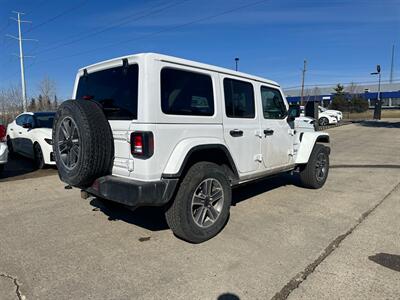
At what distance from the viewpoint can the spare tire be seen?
3549mm

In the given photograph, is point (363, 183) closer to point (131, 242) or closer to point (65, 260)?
point (131, 242)

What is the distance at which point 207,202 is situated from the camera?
4.05 m

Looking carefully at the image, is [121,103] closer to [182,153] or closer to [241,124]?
[182,153]

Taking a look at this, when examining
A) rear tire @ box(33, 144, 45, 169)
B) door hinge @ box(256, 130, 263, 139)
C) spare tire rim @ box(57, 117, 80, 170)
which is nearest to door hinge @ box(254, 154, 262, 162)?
door hinge @ box(256, 130, 263, 139)

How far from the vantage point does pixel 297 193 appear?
6.16 metres

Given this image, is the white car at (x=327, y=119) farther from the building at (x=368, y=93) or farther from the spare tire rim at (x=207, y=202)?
the building at (x=368, y=93)

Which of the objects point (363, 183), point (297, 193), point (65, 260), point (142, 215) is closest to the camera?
point (65, 260)

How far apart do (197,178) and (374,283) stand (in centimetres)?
197

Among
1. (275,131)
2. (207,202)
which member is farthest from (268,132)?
(207,202)

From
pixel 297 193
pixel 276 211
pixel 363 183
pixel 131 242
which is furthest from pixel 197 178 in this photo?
pixel 363 183

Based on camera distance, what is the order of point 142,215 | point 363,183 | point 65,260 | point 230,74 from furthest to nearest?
point 363,183 < point 142,215 < point 230,74 < point 65,260

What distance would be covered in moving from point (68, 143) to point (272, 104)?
10.3 ft

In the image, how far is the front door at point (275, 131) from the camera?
16.8 ft

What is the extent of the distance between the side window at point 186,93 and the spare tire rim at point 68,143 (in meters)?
1.04
